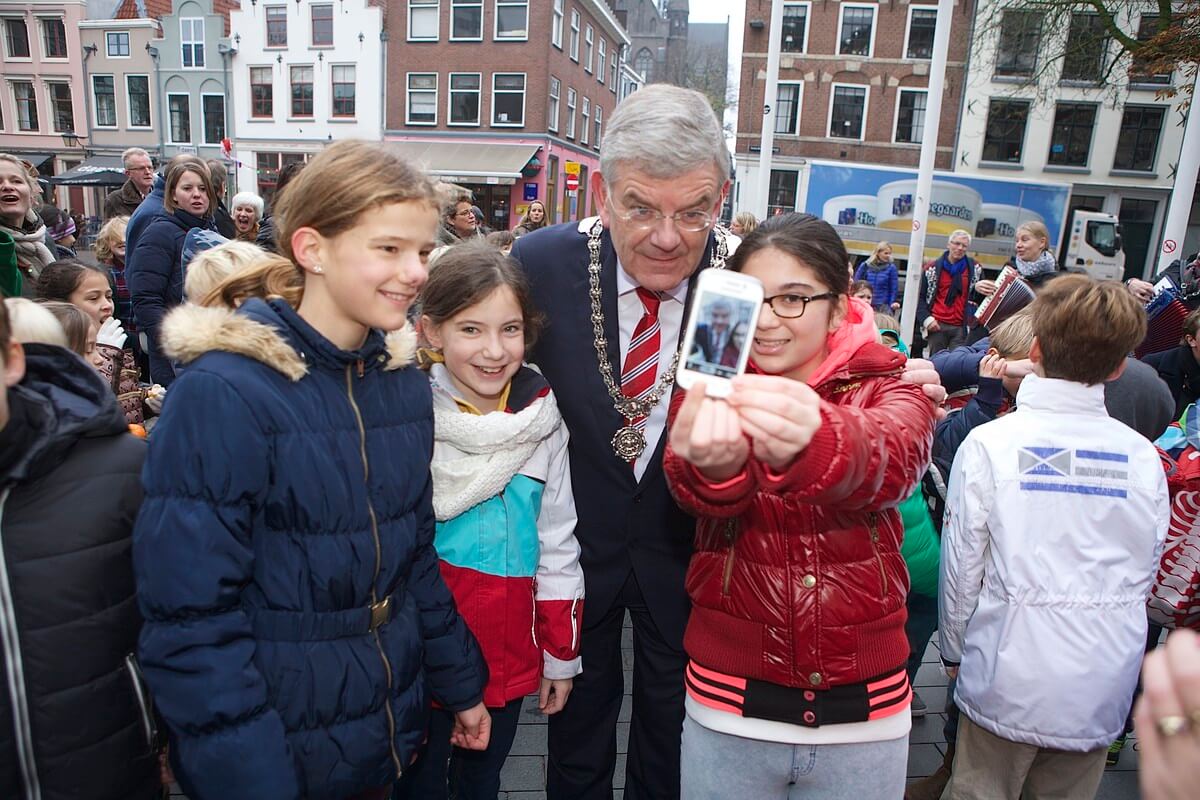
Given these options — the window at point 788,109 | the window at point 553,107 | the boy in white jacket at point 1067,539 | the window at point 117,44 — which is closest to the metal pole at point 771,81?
the boy in white jacket at point 1067,539

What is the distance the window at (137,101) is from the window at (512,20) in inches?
572

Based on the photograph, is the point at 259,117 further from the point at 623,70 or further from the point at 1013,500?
the point at 1013,500

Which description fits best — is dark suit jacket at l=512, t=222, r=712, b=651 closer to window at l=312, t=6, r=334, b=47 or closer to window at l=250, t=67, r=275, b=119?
window at l=312, t=6, r=334, b=47

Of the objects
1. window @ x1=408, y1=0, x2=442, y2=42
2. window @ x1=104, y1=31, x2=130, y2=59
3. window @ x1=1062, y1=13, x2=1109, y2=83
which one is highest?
window @ x1=408, y1=0, x2=442, y2=42

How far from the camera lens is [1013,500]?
88.9 inches

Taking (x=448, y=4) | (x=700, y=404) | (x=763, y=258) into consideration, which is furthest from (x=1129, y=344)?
(x=448, y=4)

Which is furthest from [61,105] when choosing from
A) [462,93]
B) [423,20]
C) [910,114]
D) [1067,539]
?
[1067,539]

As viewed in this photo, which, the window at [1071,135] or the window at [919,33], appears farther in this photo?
the window at [919,33]

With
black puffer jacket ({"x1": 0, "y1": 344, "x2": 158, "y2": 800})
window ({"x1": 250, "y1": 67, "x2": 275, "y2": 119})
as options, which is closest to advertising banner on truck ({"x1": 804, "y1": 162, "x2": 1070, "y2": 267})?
black puffer jacket ({"x1": 0, "y1": 344, "x2": 158, "y2": 800})

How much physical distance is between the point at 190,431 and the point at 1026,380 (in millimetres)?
2287

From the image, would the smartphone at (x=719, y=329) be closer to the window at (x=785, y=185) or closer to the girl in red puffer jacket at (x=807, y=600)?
the girl in red puffer jacket at (x=807, y=600)

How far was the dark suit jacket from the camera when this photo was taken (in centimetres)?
217

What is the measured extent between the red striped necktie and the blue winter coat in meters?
0.60

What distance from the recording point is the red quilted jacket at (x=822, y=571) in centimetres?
157
